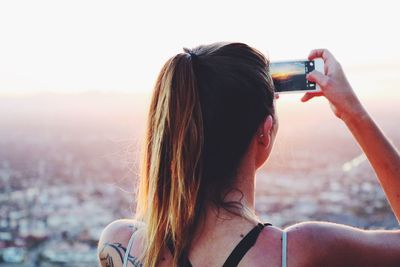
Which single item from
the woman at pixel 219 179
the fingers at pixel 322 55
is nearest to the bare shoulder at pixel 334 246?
the woman at pixel 219 179

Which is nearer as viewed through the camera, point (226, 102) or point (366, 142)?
point (226, 102)

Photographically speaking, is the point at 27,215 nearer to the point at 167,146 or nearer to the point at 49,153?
the point at 49,153

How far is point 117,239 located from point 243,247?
0.86 feet

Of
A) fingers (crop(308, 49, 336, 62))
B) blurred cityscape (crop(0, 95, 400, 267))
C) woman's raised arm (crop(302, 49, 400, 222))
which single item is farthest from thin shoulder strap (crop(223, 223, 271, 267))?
blurred cityscape (crop(0, 95, 400, 267))

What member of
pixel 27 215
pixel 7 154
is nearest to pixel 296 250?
pixel 27 215

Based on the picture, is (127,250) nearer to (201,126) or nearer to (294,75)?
(201,126)

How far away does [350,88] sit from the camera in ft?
3.73

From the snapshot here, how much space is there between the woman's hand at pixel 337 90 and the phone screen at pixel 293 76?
0.10ft

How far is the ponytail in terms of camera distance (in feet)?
3.29

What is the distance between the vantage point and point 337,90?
3.72 ft

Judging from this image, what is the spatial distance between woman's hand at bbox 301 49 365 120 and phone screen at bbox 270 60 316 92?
29 millimetres

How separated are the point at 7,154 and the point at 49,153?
1.48 m

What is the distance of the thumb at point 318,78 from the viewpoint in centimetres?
115

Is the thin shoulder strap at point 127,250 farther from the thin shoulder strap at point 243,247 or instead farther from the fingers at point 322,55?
the fingers at point 322,55
